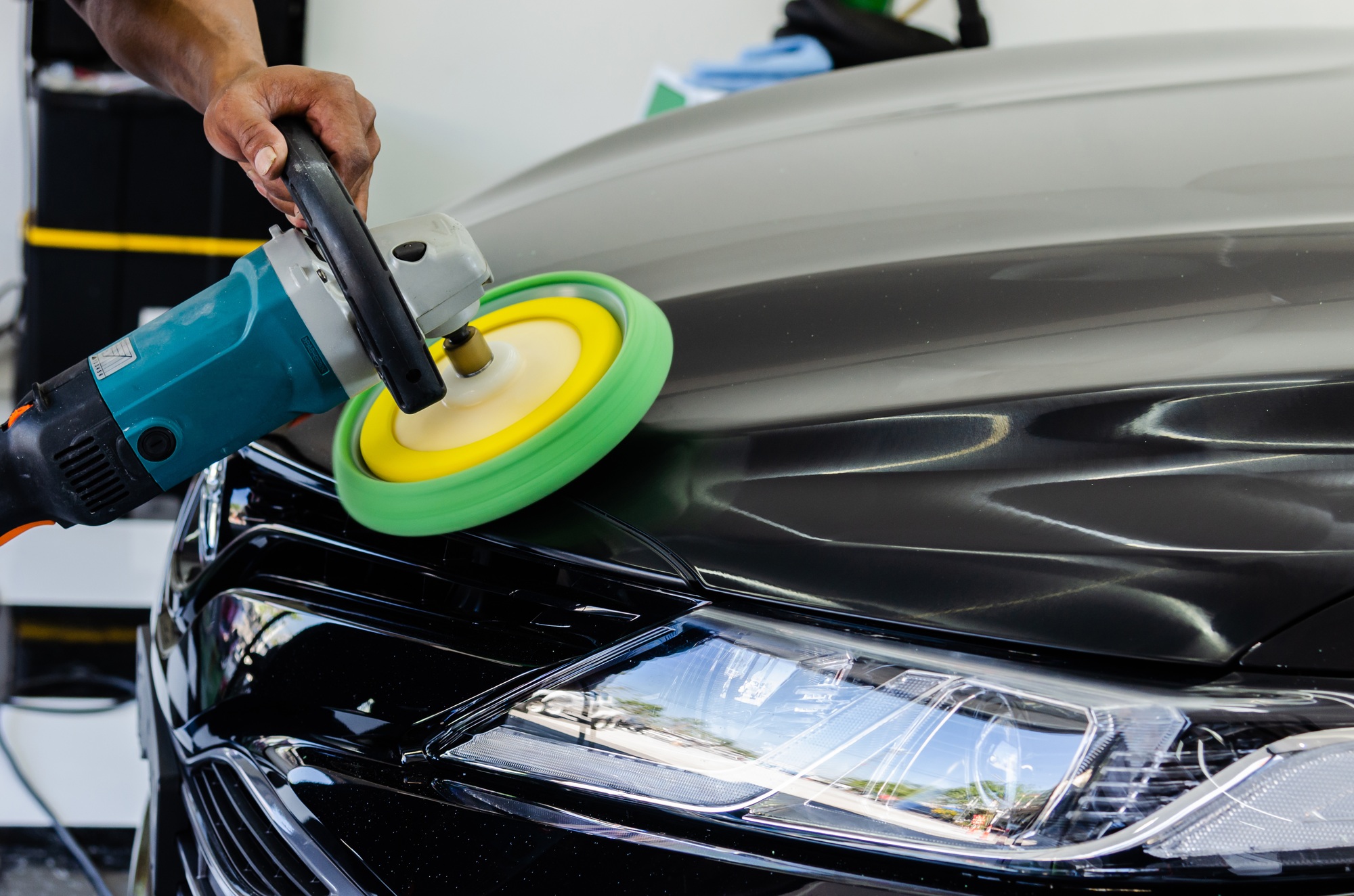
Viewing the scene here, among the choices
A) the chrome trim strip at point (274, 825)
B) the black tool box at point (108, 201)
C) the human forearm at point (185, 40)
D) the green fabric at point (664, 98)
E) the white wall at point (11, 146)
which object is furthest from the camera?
the white wall at point (11, 146)

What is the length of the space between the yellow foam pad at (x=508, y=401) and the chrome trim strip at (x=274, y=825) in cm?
24

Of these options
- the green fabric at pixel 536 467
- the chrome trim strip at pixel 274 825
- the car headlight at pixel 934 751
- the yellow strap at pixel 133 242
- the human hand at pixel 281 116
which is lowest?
the chrome trim strip at pixel 274 825

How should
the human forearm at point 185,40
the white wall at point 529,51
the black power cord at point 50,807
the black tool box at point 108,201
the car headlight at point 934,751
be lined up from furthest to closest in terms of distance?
Answer: the white wall at point 529,51, the black tool box at point 108,201, the black power cord at point 50,807, the human forearm at point 185,40, the car headlight at point 934,751

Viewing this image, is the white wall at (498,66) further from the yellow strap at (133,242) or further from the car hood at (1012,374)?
the car hood at (1012,374)

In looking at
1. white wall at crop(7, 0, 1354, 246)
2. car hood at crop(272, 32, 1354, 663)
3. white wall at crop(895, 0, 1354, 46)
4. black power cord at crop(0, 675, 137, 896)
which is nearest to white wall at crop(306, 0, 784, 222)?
white wall at crop(7, 0, 1354, 246)

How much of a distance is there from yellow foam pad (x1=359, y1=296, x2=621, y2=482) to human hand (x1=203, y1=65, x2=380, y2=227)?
0.16m

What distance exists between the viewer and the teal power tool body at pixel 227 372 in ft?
2.37

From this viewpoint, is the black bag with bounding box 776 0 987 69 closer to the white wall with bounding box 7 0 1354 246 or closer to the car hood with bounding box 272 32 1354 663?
the white wall with bounding box 7 0 1354 246

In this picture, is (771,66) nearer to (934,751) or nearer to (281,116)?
(281,116)

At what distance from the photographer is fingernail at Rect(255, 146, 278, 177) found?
745 millimetres

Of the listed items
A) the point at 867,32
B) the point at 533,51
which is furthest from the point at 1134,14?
the point at 533,51

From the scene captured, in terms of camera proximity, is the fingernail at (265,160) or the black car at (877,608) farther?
the fingernail at (265,160)

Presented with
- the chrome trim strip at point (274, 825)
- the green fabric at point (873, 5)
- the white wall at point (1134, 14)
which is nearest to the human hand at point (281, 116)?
the chrome trim strip at point (274, 825)

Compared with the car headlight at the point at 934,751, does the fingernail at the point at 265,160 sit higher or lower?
higher
